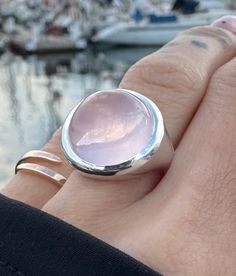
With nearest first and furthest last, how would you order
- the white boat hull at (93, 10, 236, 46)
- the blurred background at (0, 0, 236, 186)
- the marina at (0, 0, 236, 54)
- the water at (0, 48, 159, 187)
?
the water at (0, 48, 159, 187), the blurred background at (0, 0, 236, 186), the white boat hull at (93, 10, 236, 46), the marina at (0, 0, 236, 54)

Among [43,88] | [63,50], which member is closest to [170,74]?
[43,88]

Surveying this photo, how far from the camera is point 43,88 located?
11.2m

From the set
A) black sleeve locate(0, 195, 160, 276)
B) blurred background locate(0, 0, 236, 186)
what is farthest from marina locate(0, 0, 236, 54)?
black sleeve locate(0, 195, 160, 276)

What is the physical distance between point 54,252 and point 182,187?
12 cm

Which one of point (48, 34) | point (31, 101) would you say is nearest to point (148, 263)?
point (31, 101)

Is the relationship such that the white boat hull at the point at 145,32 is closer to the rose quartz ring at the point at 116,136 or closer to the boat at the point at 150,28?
the boat at the point at 150,28

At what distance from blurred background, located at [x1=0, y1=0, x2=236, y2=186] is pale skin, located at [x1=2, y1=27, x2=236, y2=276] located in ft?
20.0

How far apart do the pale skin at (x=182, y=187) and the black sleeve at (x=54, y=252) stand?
0.06 feet

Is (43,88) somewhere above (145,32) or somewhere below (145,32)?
above

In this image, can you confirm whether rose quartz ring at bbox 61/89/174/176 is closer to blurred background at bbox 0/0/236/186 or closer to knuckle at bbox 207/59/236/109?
knuckle at bbox 207/59/236/109

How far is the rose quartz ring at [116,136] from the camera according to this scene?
47 cm

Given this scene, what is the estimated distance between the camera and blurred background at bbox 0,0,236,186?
8.89 m

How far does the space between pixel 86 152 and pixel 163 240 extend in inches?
3.7

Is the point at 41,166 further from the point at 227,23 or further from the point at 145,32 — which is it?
the point at 145,32
